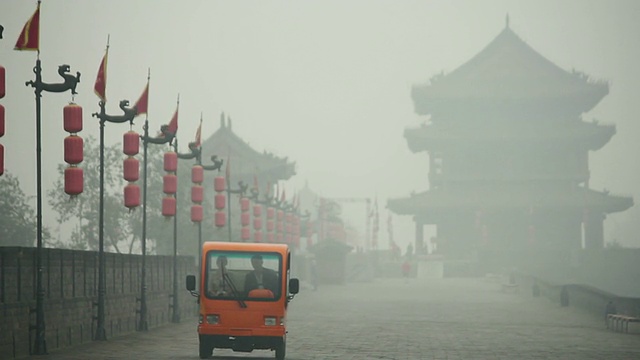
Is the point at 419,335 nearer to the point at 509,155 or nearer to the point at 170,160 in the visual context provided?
the point at 170,160

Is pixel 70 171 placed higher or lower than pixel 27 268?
higher

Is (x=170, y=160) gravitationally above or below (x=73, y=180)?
above

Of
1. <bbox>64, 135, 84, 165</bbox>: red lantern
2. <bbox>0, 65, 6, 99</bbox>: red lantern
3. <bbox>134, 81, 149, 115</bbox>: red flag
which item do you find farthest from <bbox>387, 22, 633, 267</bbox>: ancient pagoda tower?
<bbox>0, 65, 6, 99</bbox>: red lantern

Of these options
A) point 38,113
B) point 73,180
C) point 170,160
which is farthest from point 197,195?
point 38,113

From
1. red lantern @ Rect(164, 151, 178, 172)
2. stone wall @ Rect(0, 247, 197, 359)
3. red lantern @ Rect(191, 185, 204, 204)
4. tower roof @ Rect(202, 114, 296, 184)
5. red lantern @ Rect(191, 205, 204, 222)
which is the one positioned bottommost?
stone wall @ Rect(0, 247, 197, 359)

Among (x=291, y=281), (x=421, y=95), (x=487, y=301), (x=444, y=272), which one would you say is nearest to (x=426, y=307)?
(x=487, y=301)

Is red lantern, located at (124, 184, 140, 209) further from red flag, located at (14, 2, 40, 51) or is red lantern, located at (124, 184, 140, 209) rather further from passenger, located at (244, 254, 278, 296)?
passenger, located at (244, 254, 278, 296)

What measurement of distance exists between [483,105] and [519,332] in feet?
214

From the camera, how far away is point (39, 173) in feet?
74.4

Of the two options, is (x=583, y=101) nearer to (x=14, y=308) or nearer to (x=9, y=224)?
(x=9, y=224)

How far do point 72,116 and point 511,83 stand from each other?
72120mm

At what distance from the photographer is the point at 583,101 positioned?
307 feet

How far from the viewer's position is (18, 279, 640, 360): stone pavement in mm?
23328

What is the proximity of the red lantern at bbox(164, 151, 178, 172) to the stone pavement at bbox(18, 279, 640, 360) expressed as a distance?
4.75 m
